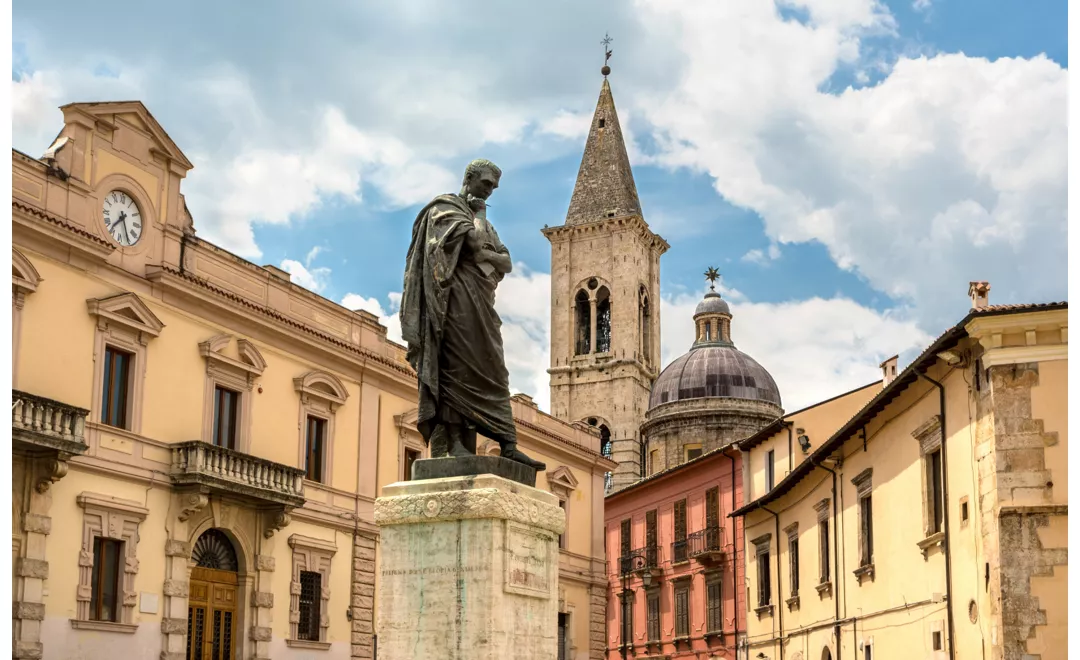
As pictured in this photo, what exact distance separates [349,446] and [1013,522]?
50.3 ft

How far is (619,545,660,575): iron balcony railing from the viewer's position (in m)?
49.3

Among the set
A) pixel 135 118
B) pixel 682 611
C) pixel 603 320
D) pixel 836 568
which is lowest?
pixel 682 611

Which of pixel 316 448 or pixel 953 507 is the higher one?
pixel 316 448

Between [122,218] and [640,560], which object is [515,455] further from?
[640,560]

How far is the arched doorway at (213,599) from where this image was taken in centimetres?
2620

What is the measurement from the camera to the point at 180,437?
85.7 ft

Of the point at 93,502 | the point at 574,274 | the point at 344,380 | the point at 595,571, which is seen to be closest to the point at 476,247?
the point at 93,502

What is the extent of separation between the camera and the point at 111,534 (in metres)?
24.3

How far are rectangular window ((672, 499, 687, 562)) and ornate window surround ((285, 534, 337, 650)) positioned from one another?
19715mm

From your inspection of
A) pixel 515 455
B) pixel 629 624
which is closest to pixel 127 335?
pixel 515 455

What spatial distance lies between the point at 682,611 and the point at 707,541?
12.4 feet

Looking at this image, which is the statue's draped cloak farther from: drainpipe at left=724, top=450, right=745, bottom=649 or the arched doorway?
drainpipe at left=724, top=450, right=745, bottom=649

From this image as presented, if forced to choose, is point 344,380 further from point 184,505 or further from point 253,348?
point 184,505

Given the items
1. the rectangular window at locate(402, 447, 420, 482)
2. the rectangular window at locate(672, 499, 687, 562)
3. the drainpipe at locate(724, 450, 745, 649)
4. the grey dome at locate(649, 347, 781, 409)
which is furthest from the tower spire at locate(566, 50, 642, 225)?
the rectangular window at locate(402, 447, 420, 482)
